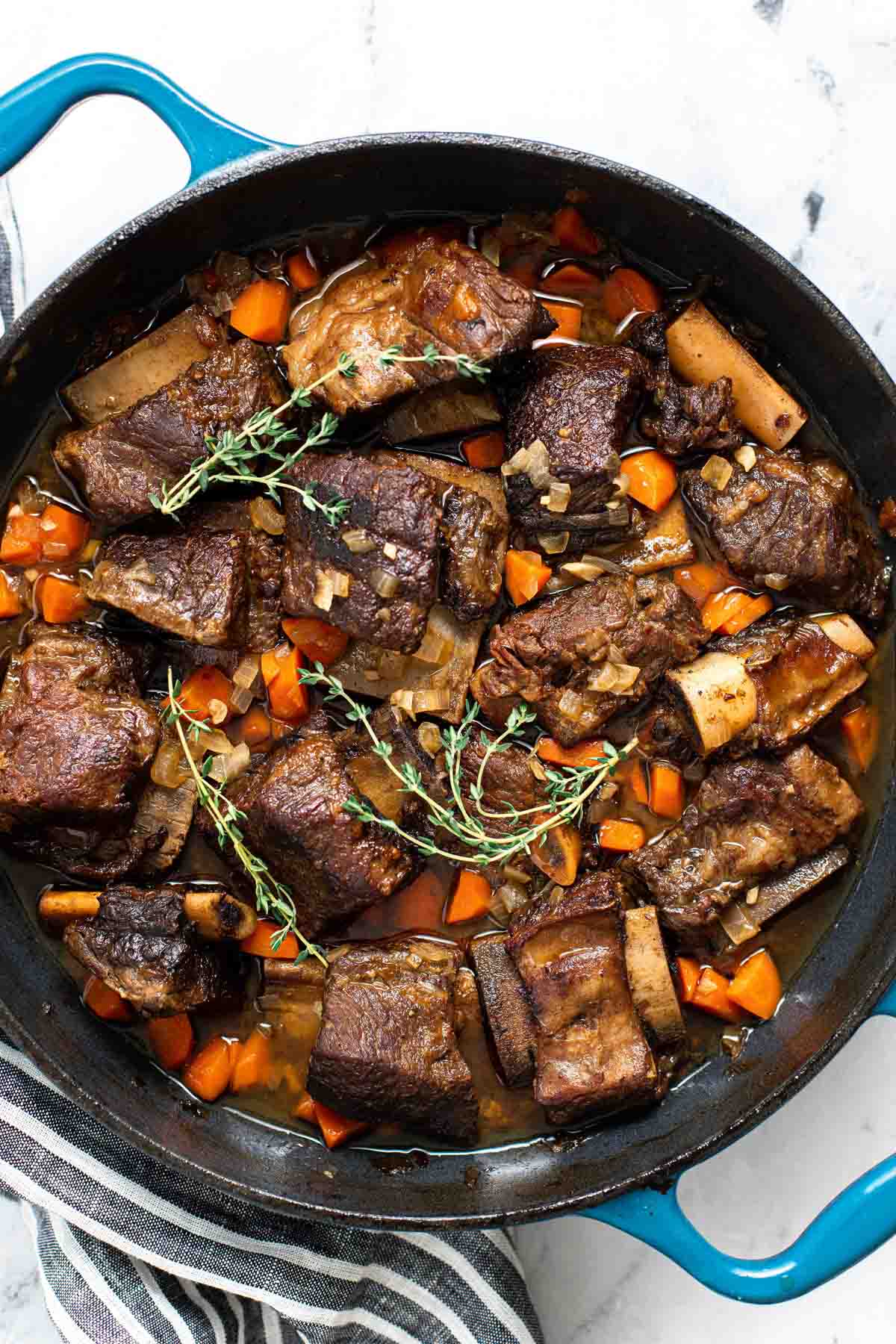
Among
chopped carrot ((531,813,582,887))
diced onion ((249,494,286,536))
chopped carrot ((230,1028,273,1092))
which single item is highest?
diced onion ((249,494,286,536))

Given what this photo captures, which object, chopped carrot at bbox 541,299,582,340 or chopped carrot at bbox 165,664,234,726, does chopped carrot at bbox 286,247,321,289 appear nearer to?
chopped carrot at bbox 541,299,582,340

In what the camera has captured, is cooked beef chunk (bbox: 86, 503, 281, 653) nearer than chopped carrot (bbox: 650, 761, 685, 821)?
Yes

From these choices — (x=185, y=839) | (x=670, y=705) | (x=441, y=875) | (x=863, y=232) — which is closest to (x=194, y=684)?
(x=185, y=839)

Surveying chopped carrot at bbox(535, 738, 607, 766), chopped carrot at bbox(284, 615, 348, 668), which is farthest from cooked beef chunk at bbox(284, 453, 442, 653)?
chopped carrot at bbox(535, 738, 607, 766)

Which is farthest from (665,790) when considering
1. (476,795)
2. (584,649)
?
(476,795)

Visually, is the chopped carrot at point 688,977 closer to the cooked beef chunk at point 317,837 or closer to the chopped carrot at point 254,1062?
the cooked beef chunk at point 317,837

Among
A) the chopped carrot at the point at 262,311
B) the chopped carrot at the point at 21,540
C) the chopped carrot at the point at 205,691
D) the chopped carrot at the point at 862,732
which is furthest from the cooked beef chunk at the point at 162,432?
the chopped carrot at the point at 862,732
